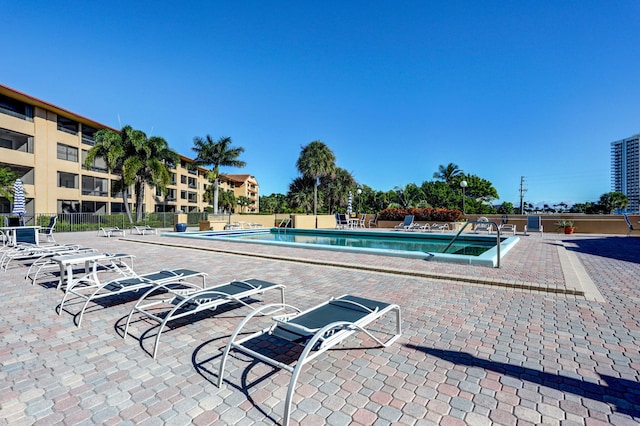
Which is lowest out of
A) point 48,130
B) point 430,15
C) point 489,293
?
point 489,293

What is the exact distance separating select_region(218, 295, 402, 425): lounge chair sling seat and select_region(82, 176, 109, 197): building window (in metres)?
38.7

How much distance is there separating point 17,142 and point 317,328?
37.8m

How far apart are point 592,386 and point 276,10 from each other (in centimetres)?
1806

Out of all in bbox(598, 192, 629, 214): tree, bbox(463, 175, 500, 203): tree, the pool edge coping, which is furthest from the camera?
bbox(598, 192, 629, 214): tree

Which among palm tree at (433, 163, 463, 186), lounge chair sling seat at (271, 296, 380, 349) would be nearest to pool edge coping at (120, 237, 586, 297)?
lounge chair sling seat at (271, 296, 380, 349)

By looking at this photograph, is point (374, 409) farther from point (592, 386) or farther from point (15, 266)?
point (15, 266)

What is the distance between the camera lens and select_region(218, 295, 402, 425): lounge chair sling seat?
93.4 inches

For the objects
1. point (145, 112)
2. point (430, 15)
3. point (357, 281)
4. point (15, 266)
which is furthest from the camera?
point (145, 112)

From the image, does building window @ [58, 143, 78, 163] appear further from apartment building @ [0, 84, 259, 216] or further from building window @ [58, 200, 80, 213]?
building window @ [58, 200, 80, 213]

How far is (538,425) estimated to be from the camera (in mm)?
2012

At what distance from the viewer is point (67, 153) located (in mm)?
31375

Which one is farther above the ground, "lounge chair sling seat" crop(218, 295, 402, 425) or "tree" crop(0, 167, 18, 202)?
"tree" crop(0, 167, 18, 202)

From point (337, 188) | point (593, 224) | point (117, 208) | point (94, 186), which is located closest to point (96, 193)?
point (94, 186)

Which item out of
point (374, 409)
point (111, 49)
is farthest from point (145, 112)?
point (374, 409)
